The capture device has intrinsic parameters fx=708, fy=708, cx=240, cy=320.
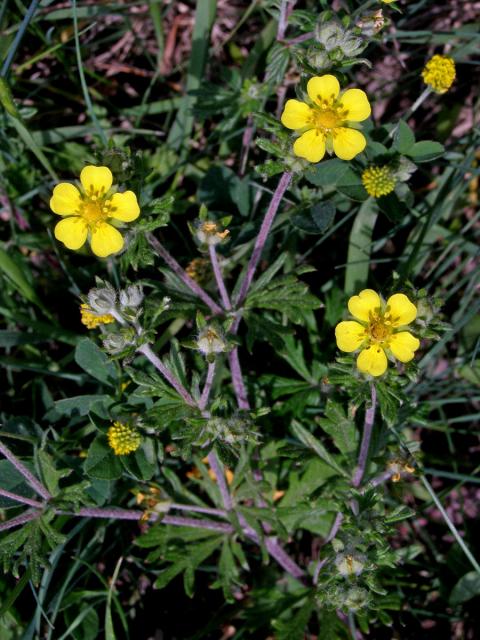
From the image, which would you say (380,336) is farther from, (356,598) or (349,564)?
(356,598)

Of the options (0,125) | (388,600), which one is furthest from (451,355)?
(0,125)

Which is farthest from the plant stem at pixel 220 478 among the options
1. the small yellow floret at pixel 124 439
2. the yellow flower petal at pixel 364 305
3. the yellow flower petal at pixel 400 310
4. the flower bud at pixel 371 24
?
the flower bud at pixel 371 24

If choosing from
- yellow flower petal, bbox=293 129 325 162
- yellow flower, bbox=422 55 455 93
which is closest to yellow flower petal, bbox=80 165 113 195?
yellow flower petal, bbox=293 129 325 162

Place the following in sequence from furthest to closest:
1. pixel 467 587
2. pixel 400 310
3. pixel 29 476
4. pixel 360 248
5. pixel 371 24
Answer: pixel 360 248 → pixel 467 587 → pixel 29 476 → pixel 371 24 → pixel 400 310

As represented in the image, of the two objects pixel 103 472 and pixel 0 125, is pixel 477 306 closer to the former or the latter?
pixel 103 472

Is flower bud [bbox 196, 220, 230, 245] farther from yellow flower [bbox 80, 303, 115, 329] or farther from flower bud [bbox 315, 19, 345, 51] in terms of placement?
flower bud [bbox 315, 19, 345, 51]

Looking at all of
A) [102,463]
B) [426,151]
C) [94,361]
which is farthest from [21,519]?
[426,151]
